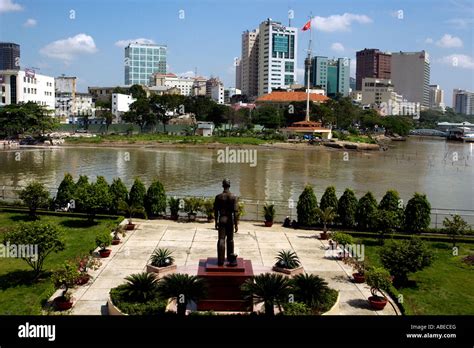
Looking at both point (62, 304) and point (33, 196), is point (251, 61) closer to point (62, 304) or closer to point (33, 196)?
point (33, 196)

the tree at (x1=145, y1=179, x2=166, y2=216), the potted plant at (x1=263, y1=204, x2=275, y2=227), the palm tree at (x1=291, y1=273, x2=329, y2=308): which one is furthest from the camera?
the tree at (x1=145, y1=179, x2=166, y2=216)

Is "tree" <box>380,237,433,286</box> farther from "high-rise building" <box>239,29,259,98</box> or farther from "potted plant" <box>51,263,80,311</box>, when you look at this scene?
"high-rise building" <box>239,29,259,98</box>

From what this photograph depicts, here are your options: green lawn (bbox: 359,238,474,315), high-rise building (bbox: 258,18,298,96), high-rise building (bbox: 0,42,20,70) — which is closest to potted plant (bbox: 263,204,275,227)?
green lawn (bbox: 359,238,474,315)

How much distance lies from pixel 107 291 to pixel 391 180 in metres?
34.9

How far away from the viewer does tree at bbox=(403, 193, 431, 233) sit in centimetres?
1991

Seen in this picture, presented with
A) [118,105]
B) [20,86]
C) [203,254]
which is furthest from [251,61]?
[203,254]

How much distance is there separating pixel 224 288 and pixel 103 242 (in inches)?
212

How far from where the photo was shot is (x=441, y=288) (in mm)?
13758

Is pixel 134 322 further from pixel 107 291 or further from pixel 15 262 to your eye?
pixel 15 262

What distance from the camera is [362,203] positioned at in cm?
2055

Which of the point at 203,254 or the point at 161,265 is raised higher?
the point at 161,265

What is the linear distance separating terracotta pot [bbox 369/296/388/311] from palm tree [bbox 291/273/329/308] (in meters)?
1.22

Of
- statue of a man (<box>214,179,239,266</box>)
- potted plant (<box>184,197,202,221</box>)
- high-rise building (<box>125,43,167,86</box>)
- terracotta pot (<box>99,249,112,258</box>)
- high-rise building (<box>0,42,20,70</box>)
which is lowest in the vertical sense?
terracotta pot (<box>99,249,112,258</box>)

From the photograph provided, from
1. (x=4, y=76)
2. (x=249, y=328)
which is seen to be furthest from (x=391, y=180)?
(x=4, y=76)
